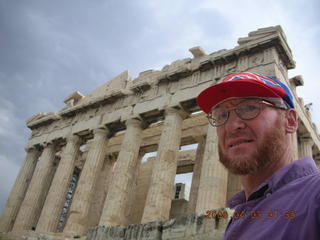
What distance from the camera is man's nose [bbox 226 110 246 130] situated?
1.92m

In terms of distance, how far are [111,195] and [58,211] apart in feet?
14.9

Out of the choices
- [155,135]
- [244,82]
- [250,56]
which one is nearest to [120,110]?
[155,135]

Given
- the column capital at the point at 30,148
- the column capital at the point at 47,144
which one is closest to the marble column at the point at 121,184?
the column capital at the point at 47,144

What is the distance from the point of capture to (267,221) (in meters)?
1.36

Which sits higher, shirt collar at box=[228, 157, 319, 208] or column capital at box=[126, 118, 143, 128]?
column capital at box=[126, 118, 143, 128]

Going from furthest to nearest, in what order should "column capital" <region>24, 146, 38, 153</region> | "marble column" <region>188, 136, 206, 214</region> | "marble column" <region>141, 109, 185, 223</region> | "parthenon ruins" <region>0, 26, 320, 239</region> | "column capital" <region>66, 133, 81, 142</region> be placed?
1. "column capital" <region>24, 146, 38, 153</region>
2. "column capital" <region>66, 133, 81, 142</region>
3. "marble column" <region>188, 136, 206, 214</region>
4. "parthenon ruins" <region>0, 26, 320, 239</region>
5. "marble column" <region>141, 109, 185, 223</region>

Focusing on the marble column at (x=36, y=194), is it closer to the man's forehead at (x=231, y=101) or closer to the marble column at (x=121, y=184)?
the marble column at (x=121, y=184)

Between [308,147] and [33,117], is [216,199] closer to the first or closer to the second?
[308,147]

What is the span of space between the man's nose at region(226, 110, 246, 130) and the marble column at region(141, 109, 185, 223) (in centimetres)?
1127

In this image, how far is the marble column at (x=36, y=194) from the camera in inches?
742

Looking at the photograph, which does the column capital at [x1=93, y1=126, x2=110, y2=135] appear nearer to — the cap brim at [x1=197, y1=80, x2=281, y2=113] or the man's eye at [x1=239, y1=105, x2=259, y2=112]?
the cap brim at [x1=197, y1=80, x2=281, y2=113]

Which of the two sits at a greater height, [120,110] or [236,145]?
[120,110]

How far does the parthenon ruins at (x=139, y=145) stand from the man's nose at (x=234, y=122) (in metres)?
9.29

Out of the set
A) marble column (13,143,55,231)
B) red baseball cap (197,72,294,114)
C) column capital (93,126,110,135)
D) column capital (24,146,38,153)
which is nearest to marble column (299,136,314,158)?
column capital (93,126,110,135)
